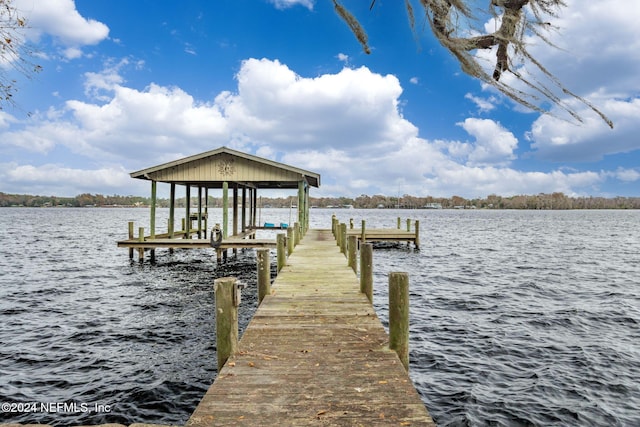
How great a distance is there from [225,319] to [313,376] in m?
1.48

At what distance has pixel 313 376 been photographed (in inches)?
185

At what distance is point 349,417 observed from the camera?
3.79 meters

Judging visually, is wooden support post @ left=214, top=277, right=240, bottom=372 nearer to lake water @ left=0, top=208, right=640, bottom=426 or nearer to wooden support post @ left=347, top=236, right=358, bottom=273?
lake water @ left=0, top=208, right=640, bottom=426

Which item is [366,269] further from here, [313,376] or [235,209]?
[235,209]

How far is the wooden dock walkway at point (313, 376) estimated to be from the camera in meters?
3.80

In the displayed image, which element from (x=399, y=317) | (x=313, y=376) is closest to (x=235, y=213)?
(x=399, y=317)

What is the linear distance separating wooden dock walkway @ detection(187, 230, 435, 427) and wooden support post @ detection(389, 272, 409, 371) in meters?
0.18

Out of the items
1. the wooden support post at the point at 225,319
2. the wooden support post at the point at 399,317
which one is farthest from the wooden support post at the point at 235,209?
the wooden support post at the point at 399,317

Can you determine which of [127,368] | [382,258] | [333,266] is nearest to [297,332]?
[127,368]

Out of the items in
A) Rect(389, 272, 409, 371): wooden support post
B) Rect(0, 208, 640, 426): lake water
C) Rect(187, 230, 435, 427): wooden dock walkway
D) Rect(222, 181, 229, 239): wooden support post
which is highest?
Rect(222, 181, 229, 239): wooden support post

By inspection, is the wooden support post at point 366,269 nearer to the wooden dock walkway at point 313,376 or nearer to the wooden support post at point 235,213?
the wooden dock walkway at point 313,376

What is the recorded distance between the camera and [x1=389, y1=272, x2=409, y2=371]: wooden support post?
18.1 ft

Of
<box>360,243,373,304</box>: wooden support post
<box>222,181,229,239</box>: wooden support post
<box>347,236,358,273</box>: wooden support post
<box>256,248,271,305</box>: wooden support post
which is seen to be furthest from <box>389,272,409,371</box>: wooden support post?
<box>222,181,229,239</box>: wooden support post

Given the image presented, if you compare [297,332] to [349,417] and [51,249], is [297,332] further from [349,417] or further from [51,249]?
[51,249]
